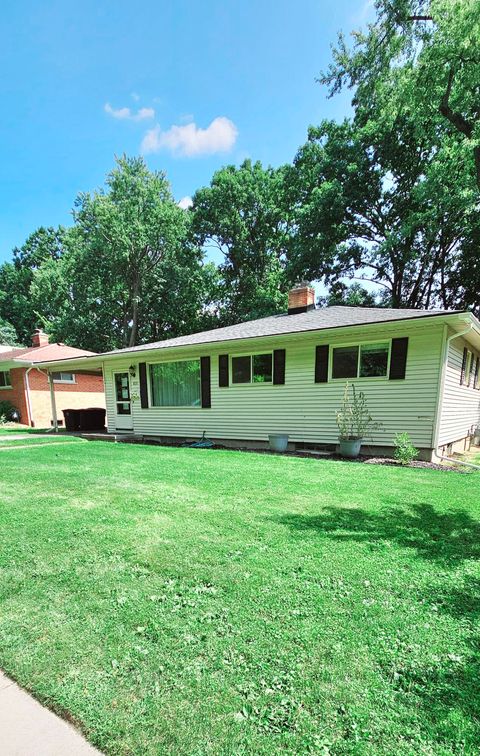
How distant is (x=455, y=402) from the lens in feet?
26.8

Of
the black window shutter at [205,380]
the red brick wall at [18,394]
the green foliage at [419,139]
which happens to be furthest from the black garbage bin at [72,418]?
the green foliage at [419,139]

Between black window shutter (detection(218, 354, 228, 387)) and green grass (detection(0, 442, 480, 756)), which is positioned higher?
black window shutter (detection(218, 354, 228, 387))

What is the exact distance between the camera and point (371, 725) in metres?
1.36

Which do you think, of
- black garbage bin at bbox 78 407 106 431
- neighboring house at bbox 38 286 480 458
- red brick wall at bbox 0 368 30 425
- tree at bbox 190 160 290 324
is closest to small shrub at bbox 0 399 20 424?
red brick wall at bbox 0 368 30 425

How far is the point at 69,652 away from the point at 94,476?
3.88 m

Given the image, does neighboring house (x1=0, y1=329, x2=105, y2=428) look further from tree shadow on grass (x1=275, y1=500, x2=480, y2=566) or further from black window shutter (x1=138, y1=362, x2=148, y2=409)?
tree shadow on grass (x1=275, y1=500, x2=480, y2=566)

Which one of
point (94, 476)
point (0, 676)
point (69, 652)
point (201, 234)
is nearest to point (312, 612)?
point (69, 652)

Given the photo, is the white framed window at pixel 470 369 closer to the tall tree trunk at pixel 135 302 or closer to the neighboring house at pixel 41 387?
the neighboring house at pixel 41 387

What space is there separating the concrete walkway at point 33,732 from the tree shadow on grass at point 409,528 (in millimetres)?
2328

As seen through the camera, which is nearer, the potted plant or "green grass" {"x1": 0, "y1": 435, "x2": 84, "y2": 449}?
the potted plant

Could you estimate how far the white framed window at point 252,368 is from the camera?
8.83m

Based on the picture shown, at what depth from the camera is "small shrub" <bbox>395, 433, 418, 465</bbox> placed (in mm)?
6582

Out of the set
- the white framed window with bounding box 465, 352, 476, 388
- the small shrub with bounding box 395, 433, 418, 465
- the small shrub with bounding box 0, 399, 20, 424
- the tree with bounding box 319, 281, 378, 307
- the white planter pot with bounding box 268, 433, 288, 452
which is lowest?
the small shrub with bounding box 0, 399, 20, 424

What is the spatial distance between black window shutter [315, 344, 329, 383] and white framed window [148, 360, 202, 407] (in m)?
3.64
